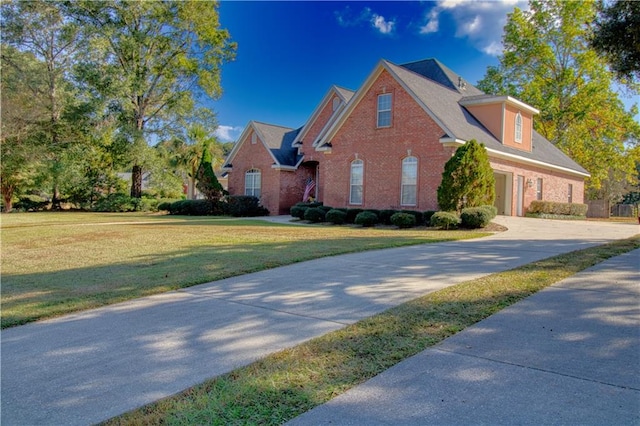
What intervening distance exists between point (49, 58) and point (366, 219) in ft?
93.5

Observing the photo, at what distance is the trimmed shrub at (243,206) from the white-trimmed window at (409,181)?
10044 millimetres

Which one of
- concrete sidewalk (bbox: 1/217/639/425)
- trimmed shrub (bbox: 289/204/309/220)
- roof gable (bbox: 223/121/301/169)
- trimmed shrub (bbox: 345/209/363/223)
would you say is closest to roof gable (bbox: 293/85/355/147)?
roof gable (bbox: 223/121/301/169)

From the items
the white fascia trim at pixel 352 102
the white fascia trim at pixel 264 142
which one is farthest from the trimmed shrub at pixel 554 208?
the white fascia trim at pixel 264 142

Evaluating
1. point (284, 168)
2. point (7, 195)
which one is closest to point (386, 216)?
point (284, 168)

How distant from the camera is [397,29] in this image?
20.7m

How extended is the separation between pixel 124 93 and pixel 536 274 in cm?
3103

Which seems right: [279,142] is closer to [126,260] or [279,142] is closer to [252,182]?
[252,182]

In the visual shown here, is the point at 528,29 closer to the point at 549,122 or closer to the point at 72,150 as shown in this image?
the point at 549,122

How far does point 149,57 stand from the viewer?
3291 centimetres

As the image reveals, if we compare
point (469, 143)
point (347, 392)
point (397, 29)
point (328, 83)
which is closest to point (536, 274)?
point (347, 392)

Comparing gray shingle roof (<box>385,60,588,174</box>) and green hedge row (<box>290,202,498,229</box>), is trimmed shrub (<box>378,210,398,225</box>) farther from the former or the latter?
gray shingle roof (<box>385,60,588,174</box>)

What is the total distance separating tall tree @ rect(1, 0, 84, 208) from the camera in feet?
Answer: 97.5

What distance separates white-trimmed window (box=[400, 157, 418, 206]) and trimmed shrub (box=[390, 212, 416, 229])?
8.67ft

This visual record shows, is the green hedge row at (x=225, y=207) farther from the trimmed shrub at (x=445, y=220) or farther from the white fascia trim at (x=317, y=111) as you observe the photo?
the trimmed shrub at (x=445, y=220)
